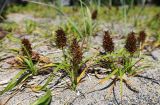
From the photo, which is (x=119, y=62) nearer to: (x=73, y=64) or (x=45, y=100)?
(x=73, y=64)

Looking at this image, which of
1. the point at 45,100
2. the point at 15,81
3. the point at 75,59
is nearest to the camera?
the point at 45,100

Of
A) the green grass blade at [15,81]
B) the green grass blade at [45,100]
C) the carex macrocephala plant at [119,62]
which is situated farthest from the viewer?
the carex macrocephala plant at [119,62]

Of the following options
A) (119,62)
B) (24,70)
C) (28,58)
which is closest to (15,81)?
(24,70)

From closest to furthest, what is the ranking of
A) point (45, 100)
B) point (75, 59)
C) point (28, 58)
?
point (45, 100) < point (75, 59) < point (28, 58)

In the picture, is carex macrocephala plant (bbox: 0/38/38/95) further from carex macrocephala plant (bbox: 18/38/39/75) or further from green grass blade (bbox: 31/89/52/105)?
green grass blade (bbox: 31/89/52/105)

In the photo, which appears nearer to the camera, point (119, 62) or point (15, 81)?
point (15, 81)

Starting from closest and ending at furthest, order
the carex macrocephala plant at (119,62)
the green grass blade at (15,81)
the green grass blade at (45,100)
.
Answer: the green grass blade at (45,100) → the green grass blade at (15,81) → the carex macrocephala plant at (119,62)

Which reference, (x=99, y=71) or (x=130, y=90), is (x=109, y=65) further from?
(x=130, y=90)

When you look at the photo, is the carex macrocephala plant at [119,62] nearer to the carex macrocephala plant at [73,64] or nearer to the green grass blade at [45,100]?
the carex macrocephala plant at [73,64]

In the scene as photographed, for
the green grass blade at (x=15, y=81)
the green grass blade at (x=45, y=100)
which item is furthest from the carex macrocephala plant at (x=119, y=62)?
the green grass blade at (x=15, y=81)

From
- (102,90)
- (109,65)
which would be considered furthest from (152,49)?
(102,90)

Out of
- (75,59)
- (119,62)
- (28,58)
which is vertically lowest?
(119,62)
